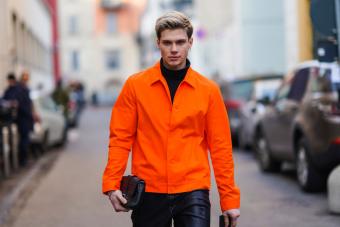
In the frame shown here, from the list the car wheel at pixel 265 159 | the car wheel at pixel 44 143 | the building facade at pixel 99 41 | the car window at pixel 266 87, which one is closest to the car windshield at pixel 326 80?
the car wheel at pixel 265 159

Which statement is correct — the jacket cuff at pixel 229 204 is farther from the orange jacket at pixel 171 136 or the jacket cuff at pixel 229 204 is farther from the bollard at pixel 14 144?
the bollard at pixel 14 144

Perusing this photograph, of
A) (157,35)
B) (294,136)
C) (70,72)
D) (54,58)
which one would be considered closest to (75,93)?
(54,58)

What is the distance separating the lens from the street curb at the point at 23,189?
33.2ft

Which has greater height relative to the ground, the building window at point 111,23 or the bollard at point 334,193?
the building window at point 111,23

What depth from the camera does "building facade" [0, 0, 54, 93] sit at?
79.9ft

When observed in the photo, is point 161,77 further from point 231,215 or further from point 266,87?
point 266,87

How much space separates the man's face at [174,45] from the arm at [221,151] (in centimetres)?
28

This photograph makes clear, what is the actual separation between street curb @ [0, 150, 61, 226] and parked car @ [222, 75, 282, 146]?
3.99 meters

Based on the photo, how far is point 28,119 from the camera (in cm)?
1600

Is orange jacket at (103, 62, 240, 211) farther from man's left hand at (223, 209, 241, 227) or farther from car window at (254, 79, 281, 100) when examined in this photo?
car window at (254, 79, 281, 100)

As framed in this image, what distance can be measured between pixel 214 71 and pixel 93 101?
107ft

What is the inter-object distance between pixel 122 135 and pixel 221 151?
1.74ft

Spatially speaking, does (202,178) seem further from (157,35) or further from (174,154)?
(157,35)

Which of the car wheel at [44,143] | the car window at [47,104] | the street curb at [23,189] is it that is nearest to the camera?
the street curb at [23,189]
